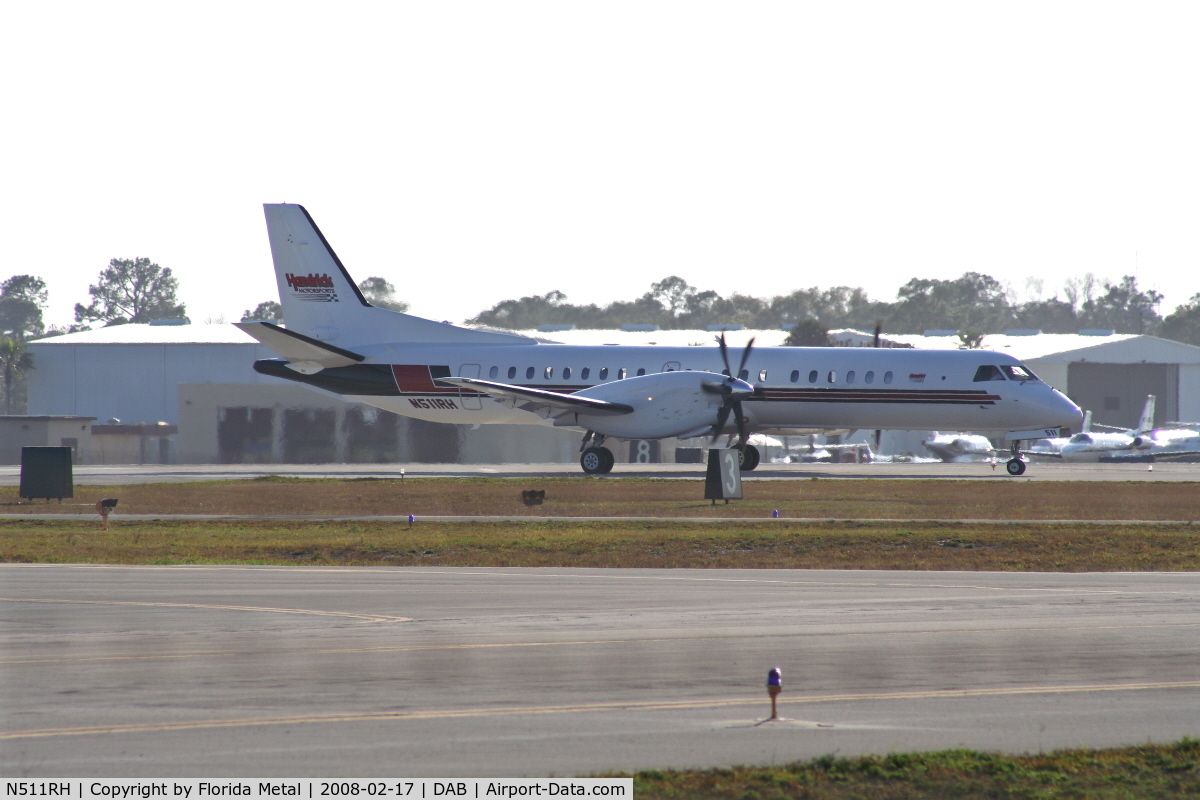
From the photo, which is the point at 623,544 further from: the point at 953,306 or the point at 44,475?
the point at 953,306

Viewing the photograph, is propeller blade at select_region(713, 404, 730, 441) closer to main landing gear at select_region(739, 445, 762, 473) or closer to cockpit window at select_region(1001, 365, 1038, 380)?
main landing gear at select_region(739, 445, 762, 473)

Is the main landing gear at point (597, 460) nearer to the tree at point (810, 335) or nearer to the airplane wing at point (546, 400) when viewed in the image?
the airplane wing at point (546, 400)

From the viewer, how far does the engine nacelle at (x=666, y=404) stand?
43.3 meters

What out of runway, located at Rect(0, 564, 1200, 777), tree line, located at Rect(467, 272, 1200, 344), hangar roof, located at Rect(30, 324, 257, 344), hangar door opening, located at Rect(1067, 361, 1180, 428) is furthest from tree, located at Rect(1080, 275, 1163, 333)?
runway, located at Rect(0, 564, 1200, 777)

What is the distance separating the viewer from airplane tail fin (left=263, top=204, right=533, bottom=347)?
4916 cm

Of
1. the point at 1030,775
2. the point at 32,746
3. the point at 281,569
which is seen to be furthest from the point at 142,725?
the point at 281,569

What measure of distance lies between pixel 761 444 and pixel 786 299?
68.1 metres

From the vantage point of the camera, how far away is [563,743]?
855 centimetres

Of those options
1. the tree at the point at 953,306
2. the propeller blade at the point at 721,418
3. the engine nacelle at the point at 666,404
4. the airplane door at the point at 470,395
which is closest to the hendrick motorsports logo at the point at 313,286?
the airplane door at the point at 470,395

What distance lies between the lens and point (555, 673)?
35.9 feet

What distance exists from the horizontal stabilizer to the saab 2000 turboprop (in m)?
0.05

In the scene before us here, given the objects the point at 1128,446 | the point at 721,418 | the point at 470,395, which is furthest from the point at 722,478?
the point at 1128,446

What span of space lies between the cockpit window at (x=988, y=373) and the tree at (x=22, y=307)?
13917cm

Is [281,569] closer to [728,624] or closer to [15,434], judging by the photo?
[728,624]
